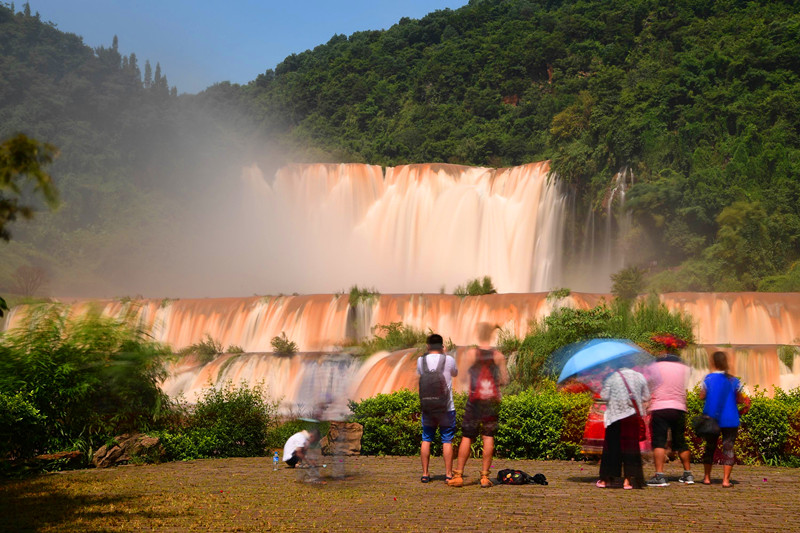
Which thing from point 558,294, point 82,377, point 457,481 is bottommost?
point 457,481

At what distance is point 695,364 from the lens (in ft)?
59.1

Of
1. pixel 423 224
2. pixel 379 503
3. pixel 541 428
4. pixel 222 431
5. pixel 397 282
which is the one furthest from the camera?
pixel 423 224

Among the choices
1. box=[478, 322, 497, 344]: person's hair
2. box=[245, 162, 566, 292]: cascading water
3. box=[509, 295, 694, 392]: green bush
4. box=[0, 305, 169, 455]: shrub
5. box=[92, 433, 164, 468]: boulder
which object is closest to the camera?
box=[478, 322, 497, 344]: person's hair

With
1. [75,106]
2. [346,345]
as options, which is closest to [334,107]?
[75,106]

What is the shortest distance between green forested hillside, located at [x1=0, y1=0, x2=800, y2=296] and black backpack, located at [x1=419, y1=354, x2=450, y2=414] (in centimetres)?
2530

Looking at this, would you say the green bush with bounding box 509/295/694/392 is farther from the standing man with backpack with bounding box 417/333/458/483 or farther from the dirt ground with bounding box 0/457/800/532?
the standing man with backpack with bounding box 417/333/458/483

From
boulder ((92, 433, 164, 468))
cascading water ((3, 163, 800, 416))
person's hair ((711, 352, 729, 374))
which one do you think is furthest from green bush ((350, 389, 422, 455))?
person's hair ((711, 352, 729, 374))

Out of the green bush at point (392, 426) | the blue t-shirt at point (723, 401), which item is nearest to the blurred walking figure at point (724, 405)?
the blue t-shirt at point (723, 401)

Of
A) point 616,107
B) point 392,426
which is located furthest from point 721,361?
point 616,107

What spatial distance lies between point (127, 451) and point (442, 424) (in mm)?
4848

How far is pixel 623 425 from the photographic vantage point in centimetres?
843

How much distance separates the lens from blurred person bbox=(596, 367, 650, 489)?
27.4ft

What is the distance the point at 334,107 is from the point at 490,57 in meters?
13.5

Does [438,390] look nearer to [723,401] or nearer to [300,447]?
[300,447]
